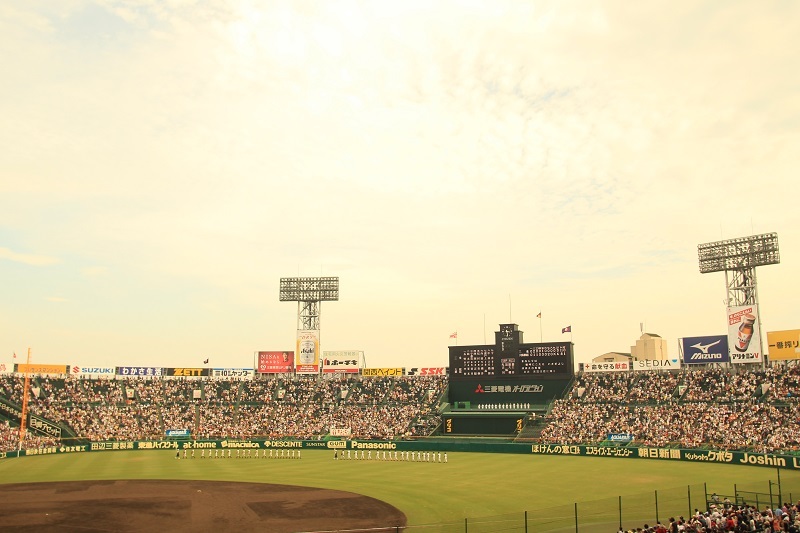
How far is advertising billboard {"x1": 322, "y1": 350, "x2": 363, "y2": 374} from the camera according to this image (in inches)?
4055

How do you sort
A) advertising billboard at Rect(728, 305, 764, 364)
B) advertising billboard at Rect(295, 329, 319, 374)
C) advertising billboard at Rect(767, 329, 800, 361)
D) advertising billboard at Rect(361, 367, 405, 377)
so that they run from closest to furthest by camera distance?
1. advertising billboard at Rect(767, 329, 800, 361)
2. advertising billboard at Rect(728, 305, 764, 364)
3. advertising billboard at Rect(295, 329, 319, 374)
4. advertising billboard at Rect(361, 367, 405, 377)

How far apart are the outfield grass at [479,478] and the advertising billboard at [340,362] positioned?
100 feet

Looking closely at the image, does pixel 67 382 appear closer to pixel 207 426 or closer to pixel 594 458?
pixel 207 426

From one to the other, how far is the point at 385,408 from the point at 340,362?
49.4 ft

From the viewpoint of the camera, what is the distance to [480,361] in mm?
88250

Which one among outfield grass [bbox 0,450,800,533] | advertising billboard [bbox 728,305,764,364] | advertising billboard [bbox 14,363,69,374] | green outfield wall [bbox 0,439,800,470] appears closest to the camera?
outfield grass [bbox 0,450,800,533]

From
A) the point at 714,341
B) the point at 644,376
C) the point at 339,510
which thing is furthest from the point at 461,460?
the point at 714,341

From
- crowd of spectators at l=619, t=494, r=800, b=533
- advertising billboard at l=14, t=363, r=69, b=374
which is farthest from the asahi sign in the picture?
crowd of spectators at l=619, t=494, r=800, b=533

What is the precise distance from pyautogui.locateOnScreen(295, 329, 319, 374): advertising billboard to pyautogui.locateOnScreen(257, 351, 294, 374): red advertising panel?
2.42 meters

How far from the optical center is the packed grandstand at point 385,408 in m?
66.8

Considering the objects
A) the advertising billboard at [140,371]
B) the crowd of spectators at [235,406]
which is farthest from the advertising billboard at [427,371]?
the advertising billboard at [140,371]

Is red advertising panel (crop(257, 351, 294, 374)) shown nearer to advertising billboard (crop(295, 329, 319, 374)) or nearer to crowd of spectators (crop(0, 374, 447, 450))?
crowd of spectators (crop(0, 374, 447, 450))

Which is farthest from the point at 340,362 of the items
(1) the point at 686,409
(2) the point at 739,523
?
(2) the point at 739,523

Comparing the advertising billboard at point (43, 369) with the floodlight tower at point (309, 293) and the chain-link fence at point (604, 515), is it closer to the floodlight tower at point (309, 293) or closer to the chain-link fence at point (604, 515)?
the floodlight tower at point (309, 293)
